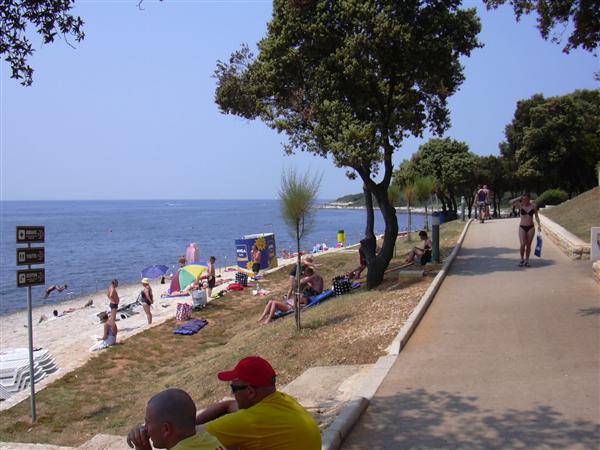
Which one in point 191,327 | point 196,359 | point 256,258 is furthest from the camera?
point 256,258

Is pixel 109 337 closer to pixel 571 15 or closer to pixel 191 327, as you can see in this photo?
pixel 191 327

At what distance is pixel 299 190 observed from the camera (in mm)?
11125

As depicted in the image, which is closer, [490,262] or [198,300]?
[490,262]

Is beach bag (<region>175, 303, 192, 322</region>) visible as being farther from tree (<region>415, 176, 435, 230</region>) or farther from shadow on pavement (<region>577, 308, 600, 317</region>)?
tree (<region>415, 176, 435, 230</region>)

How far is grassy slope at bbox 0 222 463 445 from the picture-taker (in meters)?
8.36

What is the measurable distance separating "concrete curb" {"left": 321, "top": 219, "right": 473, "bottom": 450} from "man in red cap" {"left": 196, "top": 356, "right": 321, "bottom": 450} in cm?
156

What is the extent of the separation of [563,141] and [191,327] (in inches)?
1325

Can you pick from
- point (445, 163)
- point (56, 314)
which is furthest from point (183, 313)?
point (445, 163)

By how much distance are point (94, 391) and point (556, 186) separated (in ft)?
139

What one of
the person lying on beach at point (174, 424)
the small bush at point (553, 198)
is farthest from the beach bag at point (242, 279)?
the small bush at point (553, 198)

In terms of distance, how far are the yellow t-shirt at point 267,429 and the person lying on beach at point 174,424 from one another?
0.38m

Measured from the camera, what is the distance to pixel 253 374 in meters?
3.11

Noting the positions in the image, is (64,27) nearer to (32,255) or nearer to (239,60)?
(32,255)

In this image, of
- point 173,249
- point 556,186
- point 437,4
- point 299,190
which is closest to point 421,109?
point 437,4
